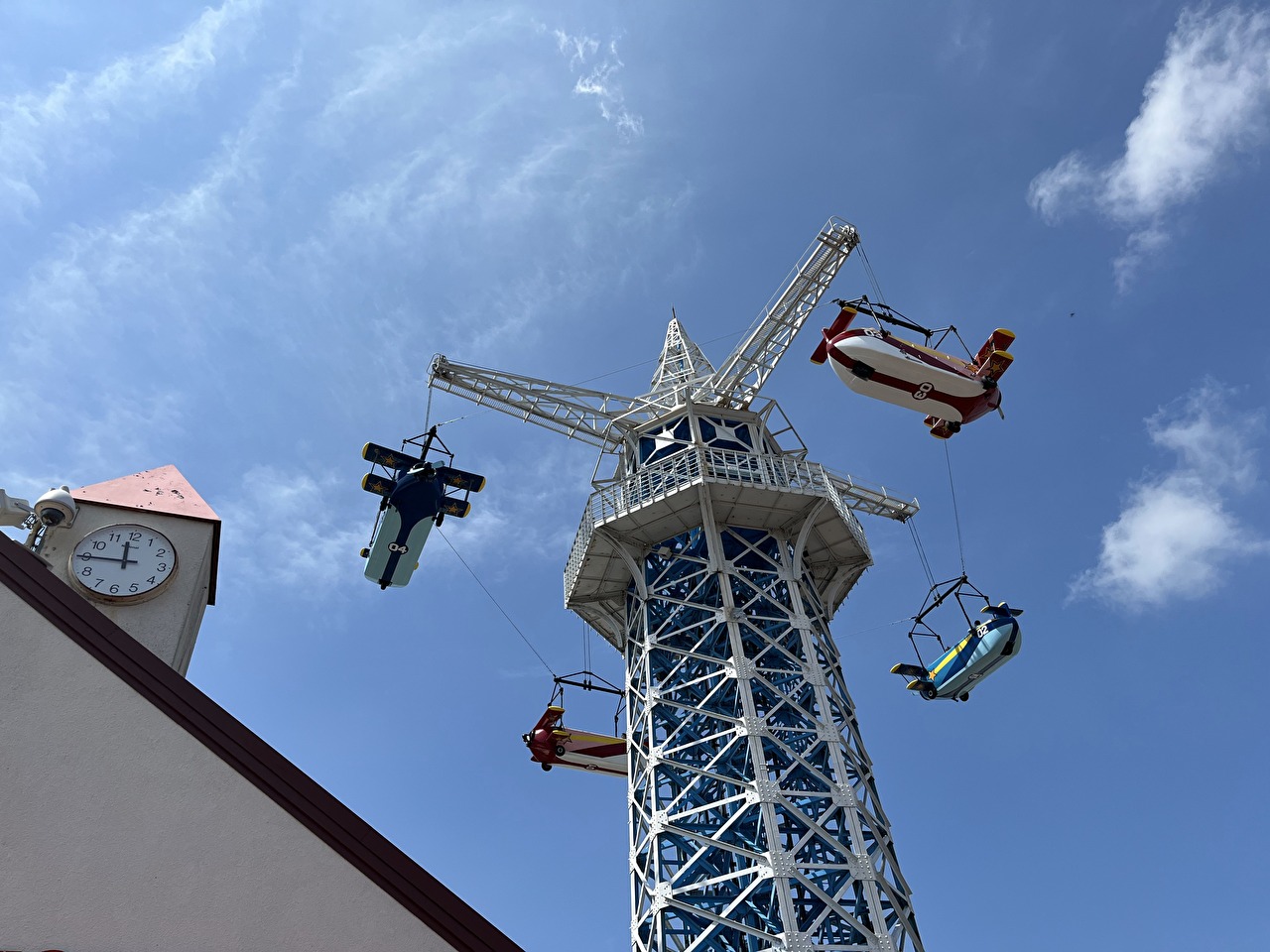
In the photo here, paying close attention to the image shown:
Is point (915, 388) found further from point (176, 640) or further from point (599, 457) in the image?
point (176, 640)

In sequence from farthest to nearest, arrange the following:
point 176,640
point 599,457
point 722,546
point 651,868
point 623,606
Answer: point 599,457, point 623,606, point 722,546, point 651,868, point 176,640

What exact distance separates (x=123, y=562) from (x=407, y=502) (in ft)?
28.1

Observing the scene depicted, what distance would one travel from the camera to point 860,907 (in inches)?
746

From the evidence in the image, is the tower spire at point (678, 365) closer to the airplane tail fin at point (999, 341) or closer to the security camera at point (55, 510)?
the airplane tail fin at point (999, 341)

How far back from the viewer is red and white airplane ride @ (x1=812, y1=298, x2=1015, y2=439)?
2131cm

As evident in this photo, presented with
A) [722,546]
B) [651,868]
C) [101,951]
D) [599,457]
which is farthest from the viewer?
[599,457]

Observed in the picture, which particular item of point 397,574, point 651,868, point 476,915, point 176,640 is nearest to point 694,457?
point 397,574

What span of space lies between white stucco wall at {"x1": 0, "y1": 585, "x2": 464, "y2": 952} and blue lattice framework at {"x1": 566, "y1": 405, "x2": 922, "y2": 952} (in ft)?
44.0

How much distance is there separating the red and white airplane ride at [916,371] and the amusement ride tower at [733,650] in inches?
140

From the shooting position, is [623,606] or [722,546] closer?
[722,546]

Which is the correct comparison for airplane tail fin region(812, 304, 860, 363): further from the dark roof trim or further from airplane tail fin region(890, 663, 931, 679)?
the dark roof trim

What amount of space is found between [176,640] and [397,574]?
31.7 ft

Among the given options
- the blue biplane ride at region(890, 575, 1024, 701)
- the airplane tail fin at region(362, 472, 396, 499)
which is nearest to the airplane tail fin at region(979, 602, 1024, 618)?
the blue biplane ride at region(890, 575, 1024, 701)

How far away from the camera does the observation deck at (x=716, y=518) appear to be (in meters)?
23.9
